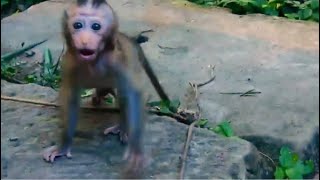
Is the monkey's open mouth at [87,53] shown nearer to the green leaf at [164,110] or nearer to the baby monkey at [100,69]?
the baby monkey at [100,69]

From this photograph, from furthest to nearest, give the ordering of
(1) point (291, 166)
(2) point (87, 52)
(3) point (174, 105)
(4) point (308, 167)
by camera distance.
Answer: (3) point (174, 105) → (1) point (291, 166) → (4) point (308, 167) → (2) point (87, 52)

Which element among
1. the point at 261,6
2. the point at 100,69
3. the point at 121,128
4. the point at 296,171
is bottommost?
the point at 261,6

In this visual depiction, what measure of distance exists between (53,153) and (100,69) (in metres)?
0.31

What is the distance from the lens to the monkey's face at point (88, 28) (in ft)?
7.84

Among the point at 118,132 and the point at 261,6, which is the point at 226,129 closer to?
the point at 118,132

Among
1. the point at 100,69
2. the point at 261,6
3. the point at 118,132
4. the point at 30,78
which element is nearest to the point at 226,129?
the point at 118,132

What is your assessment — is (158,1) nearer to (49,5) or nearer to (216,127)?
(49,5)

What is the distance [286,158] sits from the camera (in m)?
2.84

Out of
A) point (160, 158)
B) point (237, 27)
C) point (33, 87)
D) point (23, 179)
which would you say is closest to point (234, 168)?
point (160, 158)

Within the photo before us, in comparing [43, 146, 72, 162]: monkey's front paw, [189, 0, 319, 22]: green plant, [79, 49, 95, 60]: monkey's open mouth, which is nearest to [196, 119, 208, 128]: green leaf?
[43, 146, 72, 162]: monkey's front paw

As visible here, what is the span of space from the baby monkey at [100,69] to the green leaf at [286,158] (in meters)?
0.56

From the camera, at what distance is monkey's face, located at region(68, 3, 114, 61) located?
2.39m

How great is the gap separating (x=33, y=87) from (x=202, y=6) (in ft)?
5.80

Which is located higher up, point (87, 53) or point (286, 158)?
point (87, 53)
